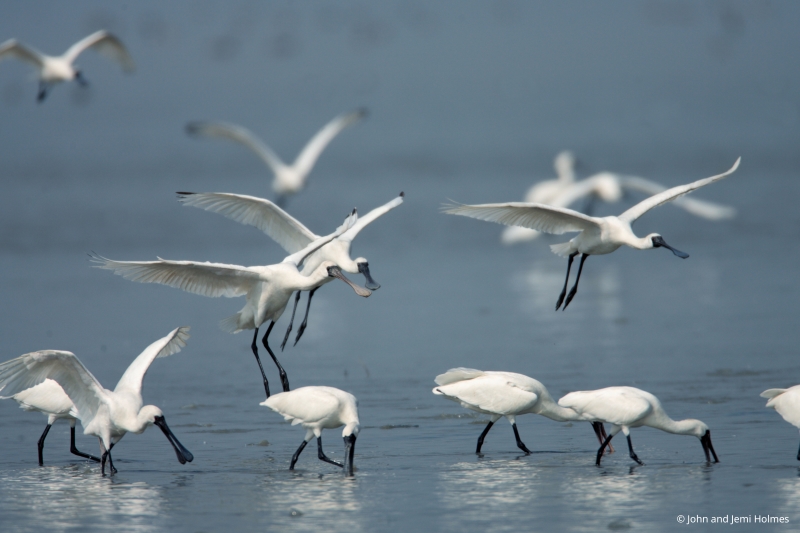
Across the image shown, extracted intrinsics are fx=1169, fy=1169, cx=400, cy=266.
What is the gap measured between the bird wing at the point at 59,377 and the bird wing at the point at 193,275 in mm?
1242

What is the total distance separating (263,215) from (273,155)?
8989 millimetres

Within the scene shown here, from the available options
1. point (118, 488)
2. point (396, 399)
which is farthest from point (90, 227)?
point (118, 488)

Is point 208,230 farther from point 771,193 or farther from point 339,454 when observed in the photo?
point 339,454

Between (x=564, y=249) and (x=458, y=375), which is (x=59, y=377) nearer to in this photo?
(x=458, y=375)

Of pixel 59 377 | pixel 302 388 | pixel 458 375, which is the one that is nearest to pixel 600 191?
pixel 458 375

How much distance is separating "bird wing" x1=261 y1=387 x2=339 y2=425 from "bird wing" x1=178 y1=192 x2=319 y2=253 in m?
3.77

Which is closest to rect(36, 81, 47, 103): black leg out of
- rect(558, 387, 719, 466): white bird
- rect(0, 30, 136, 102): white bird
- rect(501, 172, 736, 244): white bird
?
rect(0, 30, 136, 102): white bird

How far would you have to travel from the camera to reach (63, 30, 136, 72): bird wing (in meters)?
22.6

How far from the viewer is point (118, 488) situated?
818cm

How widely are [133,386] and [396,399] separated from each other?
3.10 metres

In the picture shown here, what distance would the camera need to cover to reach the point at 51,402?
9414mm

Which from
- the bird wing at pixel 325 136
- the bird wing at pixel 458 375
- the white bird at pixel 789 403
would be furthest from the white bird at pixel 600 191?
the white bird at pixel 789 403

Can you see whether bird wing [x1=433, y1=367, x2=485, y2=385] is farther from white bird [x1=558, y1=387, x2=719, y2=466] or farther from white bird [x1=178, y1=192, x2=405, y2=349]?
white bird [x1=178, y1=192, x2=405, y2=349]

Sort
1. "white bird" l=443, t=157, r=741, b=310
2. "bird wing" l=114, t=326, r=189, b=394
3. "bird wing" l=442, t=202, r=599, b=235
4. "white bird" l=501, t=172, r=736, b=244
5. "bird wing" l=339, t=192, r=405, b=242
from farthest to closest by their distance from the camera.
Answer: "white bird" l=501, t=172, r=736, b=244
"bird wing" l=339, t=192, r=405, b=242
"white bird" l=443, t=157, r=741, b=310
"bird wing" l=442, t=202, r=599, b=235
"bird wing" l=114, t=326, r=189, b=394
